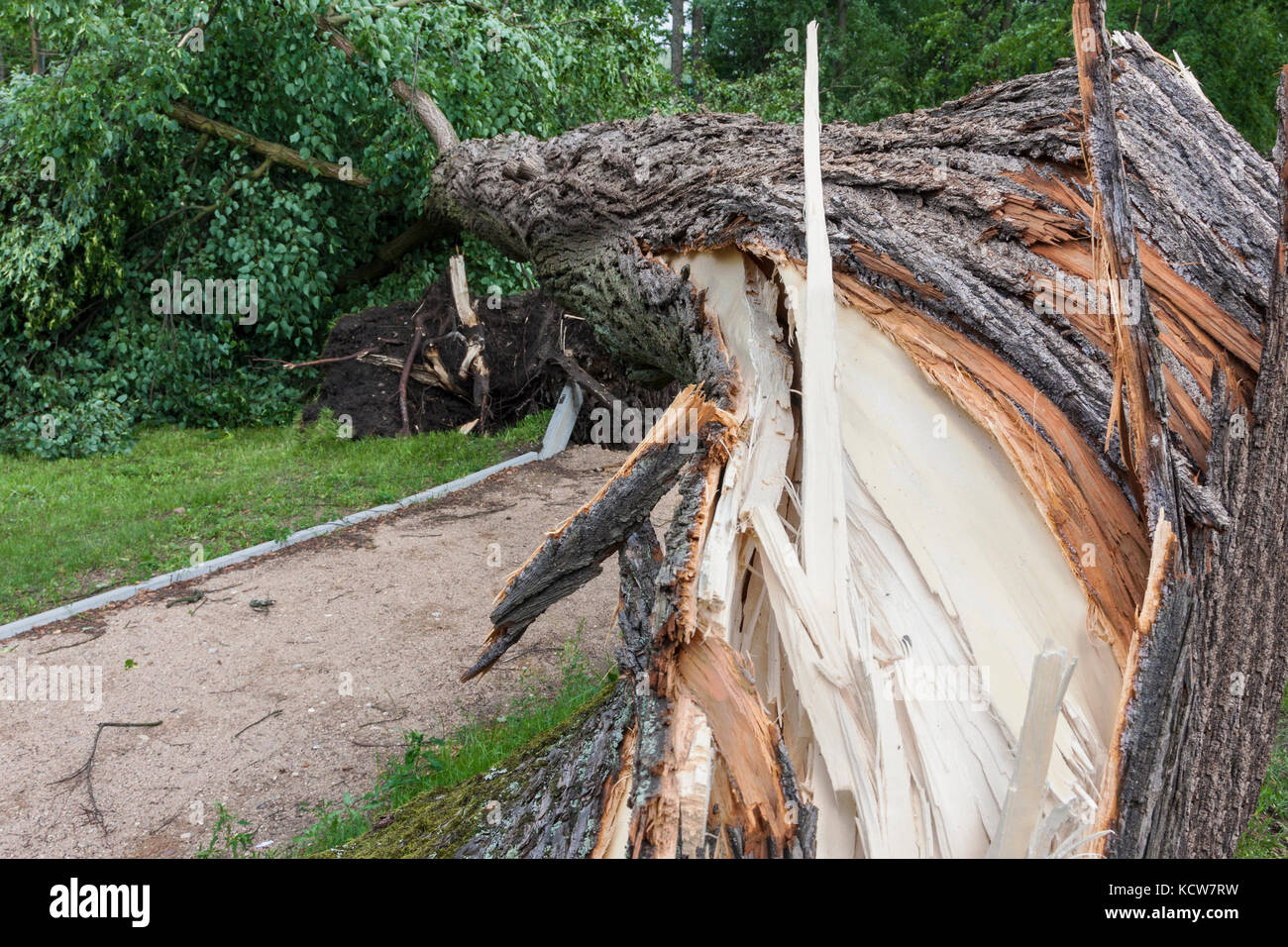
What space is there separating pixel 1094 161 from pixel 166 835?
3.14 metres

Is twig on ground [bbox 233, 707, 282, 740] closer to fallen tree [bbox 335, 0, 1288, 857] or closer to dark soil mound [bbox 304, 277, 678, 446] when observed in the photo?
fallen tree [bbox 335, 0, 1288, 857]

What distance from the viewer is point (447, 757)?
3.20m

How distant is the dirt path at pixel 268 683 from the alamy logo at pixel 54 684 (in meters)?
0.02

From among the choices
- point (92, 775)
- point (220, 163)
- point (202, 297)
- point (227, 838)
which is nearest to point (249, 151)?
point (220, 163)

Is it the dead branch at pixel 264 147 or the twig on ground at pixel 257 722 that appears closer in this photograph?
the twig on ground at pixel 257 722

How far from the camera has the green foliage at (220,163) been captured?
6.98 meters

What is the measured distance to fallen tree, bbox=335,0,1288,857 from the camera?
1.51m

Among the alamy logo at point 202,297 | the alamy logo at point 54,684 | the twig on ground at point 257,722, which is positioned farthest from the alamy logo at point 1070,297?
the alamy logo at point 202,297

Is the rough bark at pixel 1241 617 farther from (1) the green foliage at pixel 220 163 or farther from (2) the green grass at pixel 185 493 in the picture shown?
→ (1) the green foliage at pixel 220 163

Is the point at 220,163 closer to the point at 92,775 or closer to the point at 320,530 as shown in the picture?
the point at 320,530

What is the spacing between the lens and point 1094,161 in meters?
1.65

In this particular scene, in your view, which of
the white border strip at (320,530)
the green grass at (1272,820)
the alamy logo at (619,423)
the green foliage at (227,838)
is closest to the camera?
the green grass at (1272,820)

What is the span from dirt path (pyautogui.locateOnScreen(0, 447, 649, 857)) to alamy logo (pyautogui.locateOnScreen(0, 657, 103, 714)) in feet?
0.06

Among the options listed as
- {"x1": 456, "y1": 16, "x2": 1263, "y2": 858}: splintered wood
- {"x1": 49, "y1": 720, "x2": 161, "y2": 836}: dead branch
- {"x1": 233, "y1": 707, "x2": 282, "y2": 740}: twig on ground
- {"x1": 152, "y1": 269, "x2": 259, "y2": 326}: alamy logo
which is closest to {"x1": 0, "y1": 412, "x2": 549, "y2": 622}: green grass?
{"x1": 152, "y1": 269, "x2": 259, "y2": 326}: alamy logo
